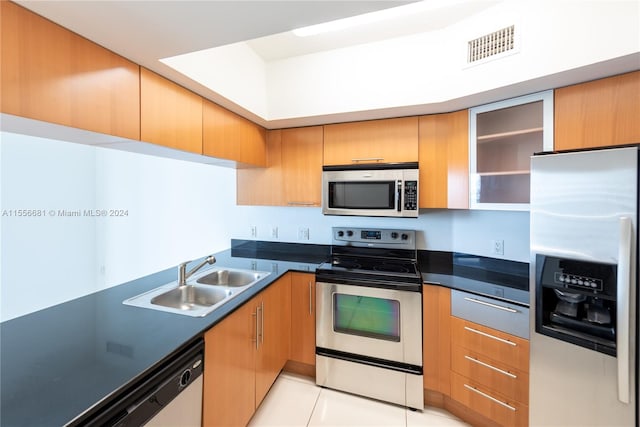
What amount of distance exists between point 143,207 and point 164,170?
1.58 feet

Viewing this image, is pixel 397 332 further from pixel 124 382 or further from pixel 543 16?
pixel 543 16

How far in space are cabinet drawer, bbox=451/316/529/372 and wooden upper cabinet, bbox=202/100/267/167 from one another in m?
1.91

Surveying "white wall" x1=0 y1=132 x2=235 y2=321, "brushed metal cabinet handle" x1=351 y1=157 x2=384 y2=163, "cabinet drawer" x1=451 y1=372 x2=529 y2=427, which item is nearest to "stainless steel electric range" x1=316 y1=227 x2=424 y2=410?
"cabinet drawer" x1=451 y1=372 x2=529 y2=427

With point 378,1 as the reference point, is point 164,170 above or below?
below

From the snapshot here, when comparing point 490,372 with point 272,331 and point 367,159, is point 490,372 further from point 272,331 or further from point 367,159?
point 367,159

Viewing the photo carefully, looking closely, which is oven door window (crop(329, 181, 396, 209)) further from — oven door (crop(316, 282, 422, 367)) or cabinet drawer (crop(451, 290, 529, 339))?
cabinet drawer (crop(451, 290, 529, 339))

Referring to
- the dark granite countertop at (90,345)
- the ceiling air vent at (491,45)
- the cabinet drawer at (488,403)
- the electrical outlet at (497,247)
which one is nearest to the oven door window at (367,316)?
the dark granite countertop at (90,345)

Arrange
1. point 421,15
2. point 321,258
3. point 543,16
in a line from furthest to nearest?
point 321,258 < point 421,15 < point 543,16

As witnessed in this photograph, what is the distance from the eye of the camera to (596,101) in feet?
4.53

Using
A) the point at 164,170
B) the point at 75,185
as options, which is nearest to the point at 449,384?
the point at 164,170

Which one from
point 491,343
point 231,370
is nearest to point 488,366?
point 491,343

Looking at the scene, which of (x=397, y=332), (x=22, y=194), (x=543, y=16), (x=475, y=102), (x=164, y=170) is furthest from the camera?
(x=164, y=170)

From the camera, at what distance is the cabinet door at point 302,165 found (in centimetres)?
230

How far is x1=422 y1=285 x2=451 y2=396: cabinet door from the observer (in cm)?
179
